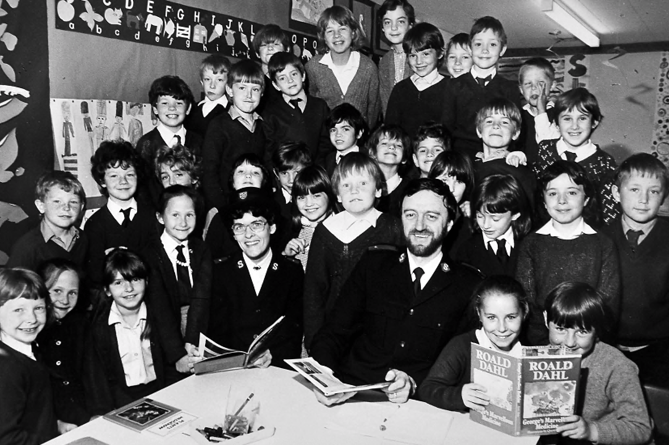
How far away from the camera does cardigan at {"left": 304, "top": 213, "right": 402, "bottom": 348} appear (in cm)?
328

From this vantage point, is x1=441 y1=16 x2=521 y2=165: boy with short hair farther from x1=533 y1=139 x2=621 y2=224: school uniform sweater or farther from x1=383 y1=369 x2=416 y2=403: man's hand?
x1=383 y1=369 x2=416 y2=403: man's hand

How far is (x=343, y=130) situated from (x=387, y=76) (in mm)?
1152

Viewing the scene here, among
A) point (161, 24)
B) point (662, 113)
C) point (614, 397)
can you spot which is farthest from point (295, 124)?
point (662, 113)

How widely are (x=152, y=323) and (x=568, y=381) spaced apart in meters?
2.03

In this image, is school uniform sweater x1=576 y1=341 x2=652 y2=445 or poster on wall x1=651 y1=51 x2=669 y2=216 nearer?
school uniform sweater x1=576 y1=341 x2=652 y2=445

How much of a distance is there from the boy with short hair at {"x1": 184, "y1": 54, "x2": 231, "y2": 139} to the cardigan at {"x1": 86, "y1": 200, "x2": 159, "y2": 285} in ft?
3.24

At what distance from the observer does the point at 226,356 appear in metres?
2.53

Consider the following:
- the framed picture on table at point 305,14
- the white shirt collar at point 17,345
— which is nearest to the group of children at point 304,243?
the white shirt collar at point 17,345

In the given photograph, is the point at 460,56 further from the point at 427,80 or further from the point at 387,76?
the point at 387,76

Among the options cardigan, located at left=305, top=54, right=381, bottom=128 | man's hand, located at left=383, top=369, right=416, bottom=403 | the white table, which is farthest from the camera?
cardigan, located at left=305, top=54, right=381, bottom=128

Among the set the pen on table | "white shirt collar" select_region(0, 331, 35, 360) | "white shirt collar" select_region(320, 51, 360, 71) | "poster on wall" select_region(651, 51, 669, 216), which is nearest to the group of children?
"white shirt collar" select_region(0, 331, 35, 360)

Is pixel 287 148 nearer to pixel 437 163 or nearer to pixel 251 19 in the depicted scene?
pixel 437 163

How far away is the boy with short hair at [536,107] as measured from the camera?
447 cm

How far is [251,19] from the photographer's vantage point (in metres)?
5.57
